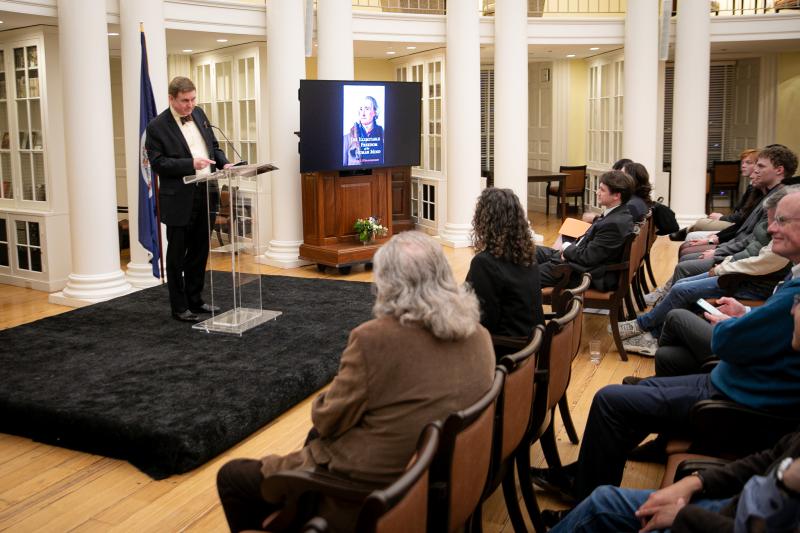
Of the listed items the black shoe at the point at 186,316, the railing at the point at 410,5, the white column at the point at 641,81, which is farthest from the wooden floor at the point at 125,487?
the railing at the point at 410,5

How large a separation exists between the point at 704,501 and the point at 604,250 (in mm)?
3540

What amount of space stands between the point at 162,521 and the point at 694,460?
7.27 ft

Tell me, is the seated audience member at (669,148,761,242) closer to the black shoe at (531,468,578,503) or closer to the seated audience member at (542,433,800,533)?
the black shoe at (531,468,578,503)

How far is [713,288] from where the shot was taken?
5.46 metres

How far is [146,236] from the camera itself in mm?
7523

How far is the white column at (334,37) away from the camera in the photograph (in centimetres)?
968

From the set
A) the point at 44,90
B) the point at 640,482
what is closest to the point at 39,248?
the point at 44,90

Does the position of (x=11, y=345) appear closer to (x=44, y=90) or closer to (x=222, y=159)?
(x=222, y=159)

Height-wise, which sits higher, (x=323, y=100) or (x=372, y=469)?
(x=323, y=100)

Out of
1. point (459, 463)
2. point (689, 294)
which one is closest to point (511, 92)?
point (689, 294)

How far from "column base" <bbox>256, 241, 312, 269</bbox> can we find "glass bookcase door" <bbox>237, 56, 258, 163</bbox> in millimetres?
1442

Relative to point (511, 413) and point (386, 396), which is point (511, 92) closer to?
point (511, 413)

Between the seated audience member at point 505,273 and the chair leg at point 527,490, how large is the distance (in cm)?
76

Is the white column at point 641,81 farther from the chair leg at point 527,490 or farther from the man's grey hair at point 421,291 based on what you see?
the man's grey hair at point 421,291
